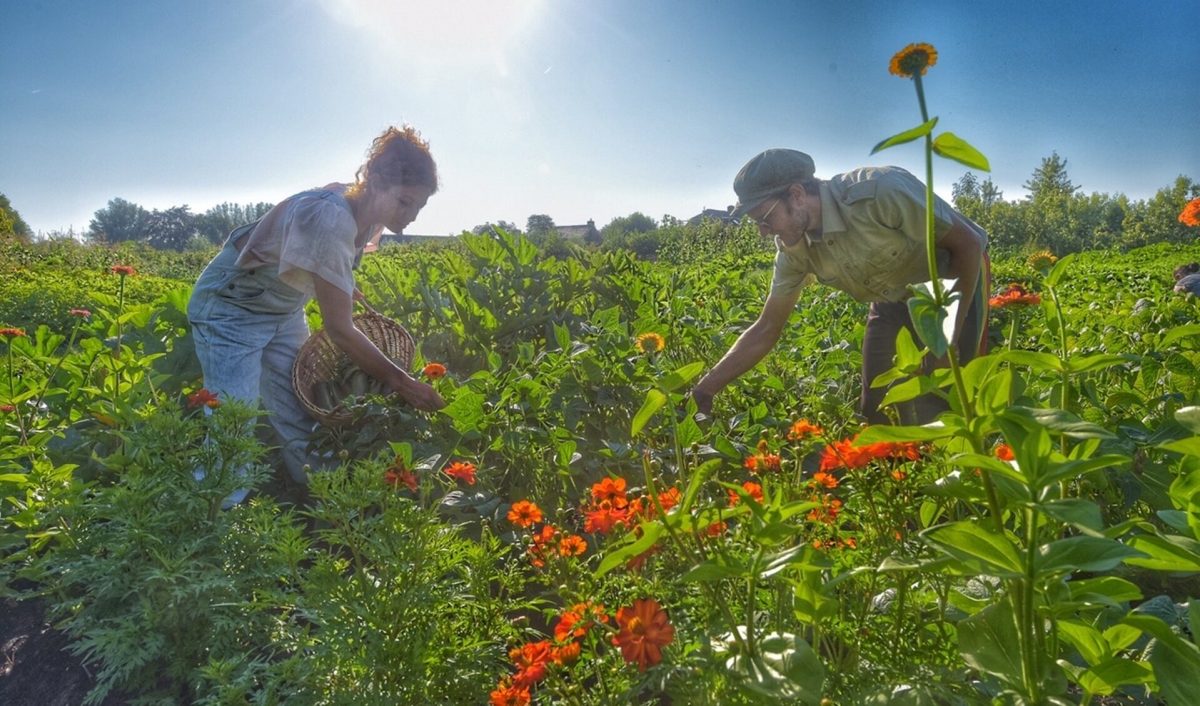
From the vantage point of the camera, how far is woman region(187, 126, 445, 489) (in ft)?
8.29

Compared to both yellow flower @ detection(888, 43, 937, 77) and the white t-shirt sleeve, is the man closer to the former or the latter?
the white t-shirt sleeve

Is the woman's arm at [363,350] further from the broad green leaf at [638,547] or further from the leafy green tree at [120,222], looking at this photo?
the leafy green tree at [120,222]

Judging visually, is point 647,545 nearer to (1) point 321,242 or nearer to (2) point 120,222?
(1) point 321,242

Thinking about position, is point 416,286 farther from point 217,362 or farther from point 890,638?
point 890,638

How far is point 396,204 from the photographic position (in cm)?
269

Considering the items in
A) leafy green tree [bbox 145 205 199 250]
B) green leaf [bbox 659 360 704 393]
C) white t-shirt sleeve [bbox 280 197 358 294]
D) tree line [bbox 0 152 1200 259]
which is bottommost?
green leaf [bbox 659 360 704 393]

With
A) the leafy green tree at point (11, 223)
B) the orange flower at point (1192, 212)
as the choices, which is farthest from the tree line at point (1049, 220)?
the orange flower at point (1192, 212)

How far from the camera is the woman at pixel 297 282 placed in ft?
8.29

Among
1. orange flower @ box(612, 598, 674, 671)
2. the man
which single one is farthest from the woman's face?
orange flower @ box(612, 598, 674, 671)

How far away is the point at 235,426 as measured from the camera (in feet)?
5.34

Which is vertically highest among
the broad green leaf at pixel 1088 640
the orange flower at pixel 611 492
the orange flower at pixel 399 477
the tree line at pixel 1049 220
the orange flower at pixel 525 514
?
the tree line at pixel 1049 220

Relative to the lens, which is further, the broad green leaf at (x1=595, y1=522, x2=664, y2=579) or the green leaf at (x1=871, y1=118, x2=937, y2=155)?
the broad green leaf at (x1=595, y1=522, x2=664, y2=579)

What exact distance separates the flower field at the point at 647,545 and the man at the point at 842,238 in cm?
30

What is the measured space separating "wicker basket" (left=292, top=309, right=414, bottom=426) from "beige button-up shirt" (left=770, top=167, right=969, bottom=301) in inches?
59.2
